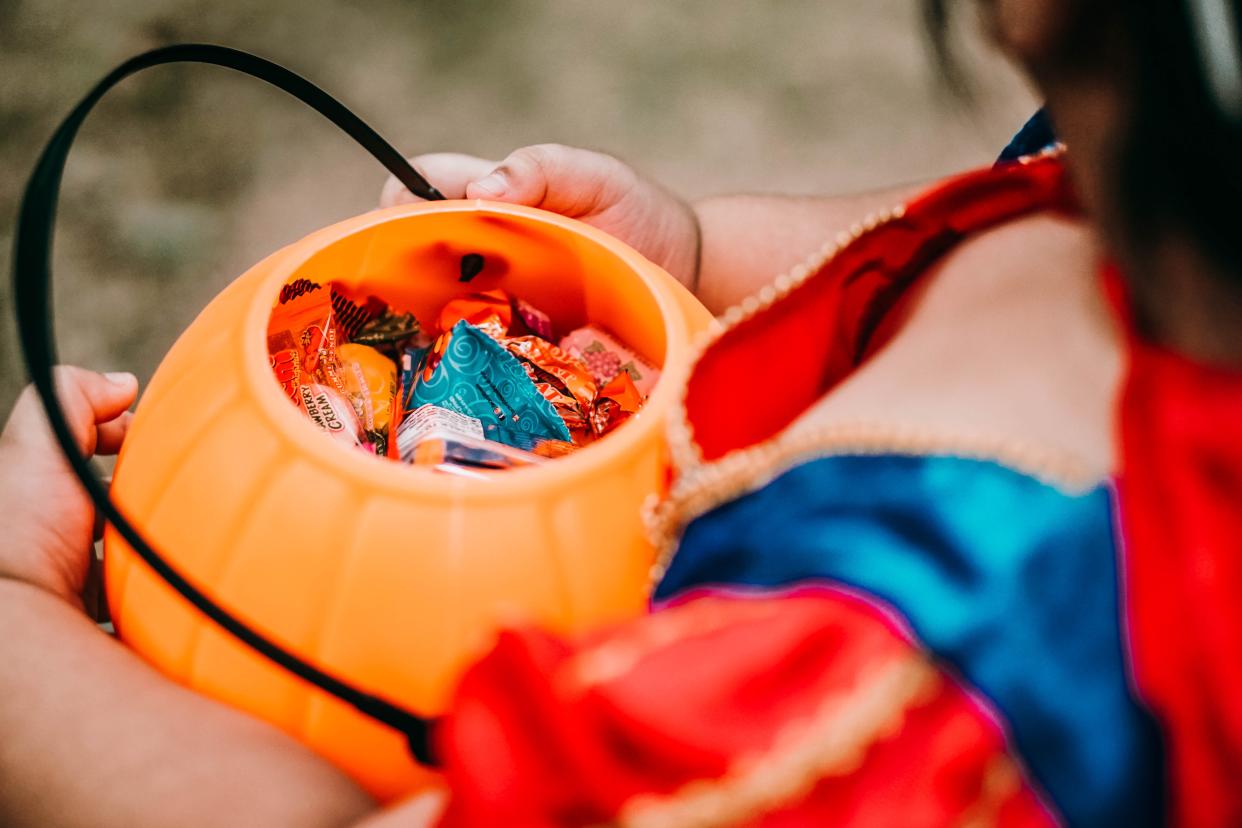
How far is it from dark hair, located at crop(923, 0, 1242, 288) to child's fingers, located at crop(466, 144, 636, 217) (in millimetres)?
377

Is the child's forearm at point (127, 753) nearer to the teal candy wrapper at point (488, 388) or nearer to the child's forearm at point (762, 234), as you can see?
the teal candy wrapper at point (488, 388)

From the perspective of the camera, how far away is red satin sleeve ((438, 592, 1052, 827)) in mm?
256

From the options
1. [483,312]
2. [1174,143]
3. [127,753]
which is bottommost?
[127,753]

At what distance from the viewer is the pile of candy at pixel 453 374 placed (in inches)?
19.2

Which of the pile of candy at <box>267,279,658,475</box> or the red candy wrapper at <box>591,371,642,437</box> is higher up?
the pile of candy at <box>267,279,658,475</box>

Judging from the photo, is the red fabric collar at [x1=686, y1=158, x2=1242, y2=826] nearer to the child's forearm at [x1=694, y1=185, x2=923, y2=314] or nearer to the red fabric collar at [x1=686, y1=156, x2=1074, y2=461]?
the red fabric collar at [x1=686, y1=156, x2=1074, y2=461]

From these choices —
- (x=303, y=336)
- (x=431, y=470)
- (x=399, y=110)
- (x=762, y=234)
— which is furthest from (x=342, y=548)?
(x=399, y=110)

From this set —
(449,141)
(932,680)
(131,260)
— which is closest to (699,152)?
(449,141)

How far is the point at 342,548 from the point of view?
1.25ft

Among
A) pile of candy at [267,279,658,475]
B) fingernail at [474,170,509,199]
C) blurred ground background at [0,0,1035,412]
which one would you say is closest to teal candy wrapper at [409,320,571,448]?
pile of candy at [267,279,658,475]

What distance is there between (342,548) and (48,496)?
27cm

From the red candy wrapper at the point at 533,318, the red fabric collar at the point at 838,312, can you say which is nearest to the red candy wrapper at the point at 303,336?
the red candy wrapper at the point at 533,318

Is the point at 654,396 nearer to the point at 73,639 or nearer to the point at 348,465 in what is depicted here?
the point at 348,465

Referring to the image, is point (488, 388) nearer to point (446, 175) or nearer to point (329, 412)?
point (329, 412)
